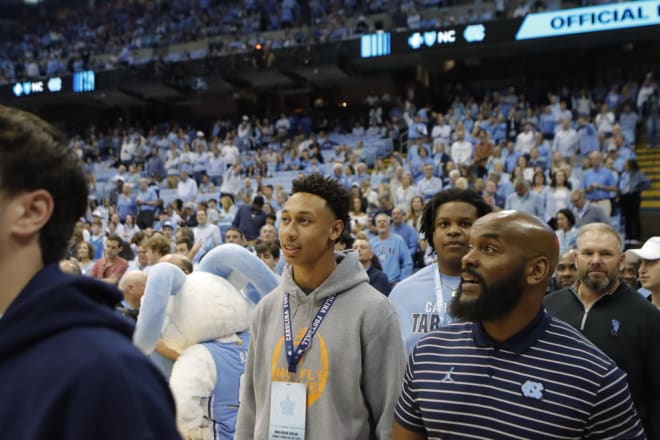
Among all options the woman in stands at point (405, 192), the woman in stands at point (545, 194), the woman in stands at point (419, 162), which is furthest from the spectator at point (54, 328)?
the woman in stands at point (419, 162)

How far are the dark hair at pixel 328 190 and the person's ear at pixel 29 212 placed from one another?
1887mm

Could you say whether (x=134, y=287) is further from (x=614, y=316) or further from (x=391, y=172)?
(x=391, y=172)

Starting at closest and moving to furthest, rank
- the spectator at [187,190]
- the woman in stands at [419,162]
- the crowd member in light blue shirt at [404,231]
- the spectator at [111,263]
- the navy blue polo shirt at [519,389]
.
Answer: the navy blue polo shirt at [519,389]
the spectator at [111,263]
the crowd member in light blue shirt at [404,231]
the woman in stands at [419,162]
the spectator at [187,190]

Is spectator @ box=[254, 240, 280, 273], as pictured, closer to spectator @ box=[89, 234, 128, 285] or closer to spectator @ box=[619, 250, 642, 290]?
spectator @ box=[89, 234, 128, 285]

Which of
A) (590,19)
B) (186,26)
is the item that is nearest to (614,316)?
(590,19)

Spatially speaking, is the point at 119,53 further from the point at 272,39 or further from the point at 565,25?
the point at 565,25

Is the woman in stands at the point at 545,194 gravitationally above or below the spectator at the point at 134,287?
above

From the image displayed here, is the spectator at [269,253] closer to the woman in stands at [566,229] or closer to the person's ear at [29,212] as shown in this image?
the woman in stands at [566,229]

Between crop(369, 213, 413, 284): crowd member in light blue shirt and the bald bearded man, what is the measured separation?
5599 mm

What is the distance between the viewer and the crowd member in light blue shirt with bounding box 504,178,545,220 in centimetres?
927

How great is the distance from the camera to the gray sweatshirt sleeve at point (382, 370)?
8.39 feet

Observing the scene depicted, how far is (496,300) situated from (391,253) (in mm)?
5880

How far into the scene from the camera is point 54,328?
3.24ft

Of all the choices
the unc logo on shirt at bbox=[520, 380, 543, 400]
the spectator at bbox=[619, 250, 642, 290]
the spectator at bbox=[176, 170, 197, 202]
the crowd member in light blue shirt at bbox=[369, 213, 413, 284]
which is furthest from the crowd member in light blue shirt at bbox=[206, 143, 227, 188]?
the unc logo on shirt at bbox=[520, 380, 543, 400]
